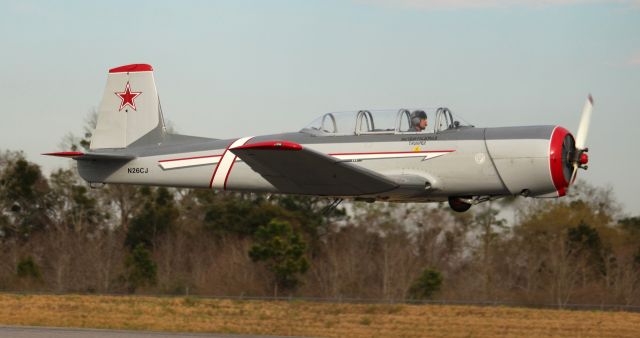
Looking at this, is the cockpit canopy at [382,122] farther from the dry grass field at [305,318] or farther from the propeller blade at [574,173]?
the dry grass field at [305,318]

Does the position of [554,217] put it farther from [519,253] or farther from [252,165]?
[252,165]

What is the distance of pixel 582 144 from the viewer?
1430cm

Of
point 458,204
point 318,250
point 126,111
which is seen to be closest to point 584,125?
point 458,204

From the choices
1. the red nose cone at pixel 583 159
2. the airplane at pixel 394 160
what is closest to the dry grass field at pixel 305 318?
the airplane at pixel 394 160

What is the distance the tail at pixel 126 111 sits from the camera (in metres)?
17.5

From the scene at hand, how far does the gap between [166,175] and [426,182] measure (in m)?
4.84

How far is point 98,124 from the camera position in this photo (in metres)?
17.7

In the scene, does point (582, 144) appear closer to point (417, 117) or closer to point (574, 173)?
point (574, 173)

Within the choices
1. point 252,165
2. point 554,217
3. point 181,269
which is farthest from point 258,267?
point 252,165

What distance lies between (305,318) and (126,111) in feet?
20.9

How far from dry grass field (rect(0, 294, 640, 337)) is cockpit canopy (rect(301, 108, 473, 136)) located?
4.06m

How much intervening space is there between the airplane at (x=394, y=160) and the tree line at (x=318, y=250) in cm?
1444

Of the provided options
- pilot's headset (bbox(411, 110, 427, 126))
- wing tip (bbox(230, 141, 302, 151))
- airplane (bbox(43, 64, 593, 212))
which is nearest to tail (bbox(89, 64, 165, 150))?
airplane (bbox(43, 64, 593, 212))

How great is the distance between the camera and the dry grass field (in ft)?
59.6
